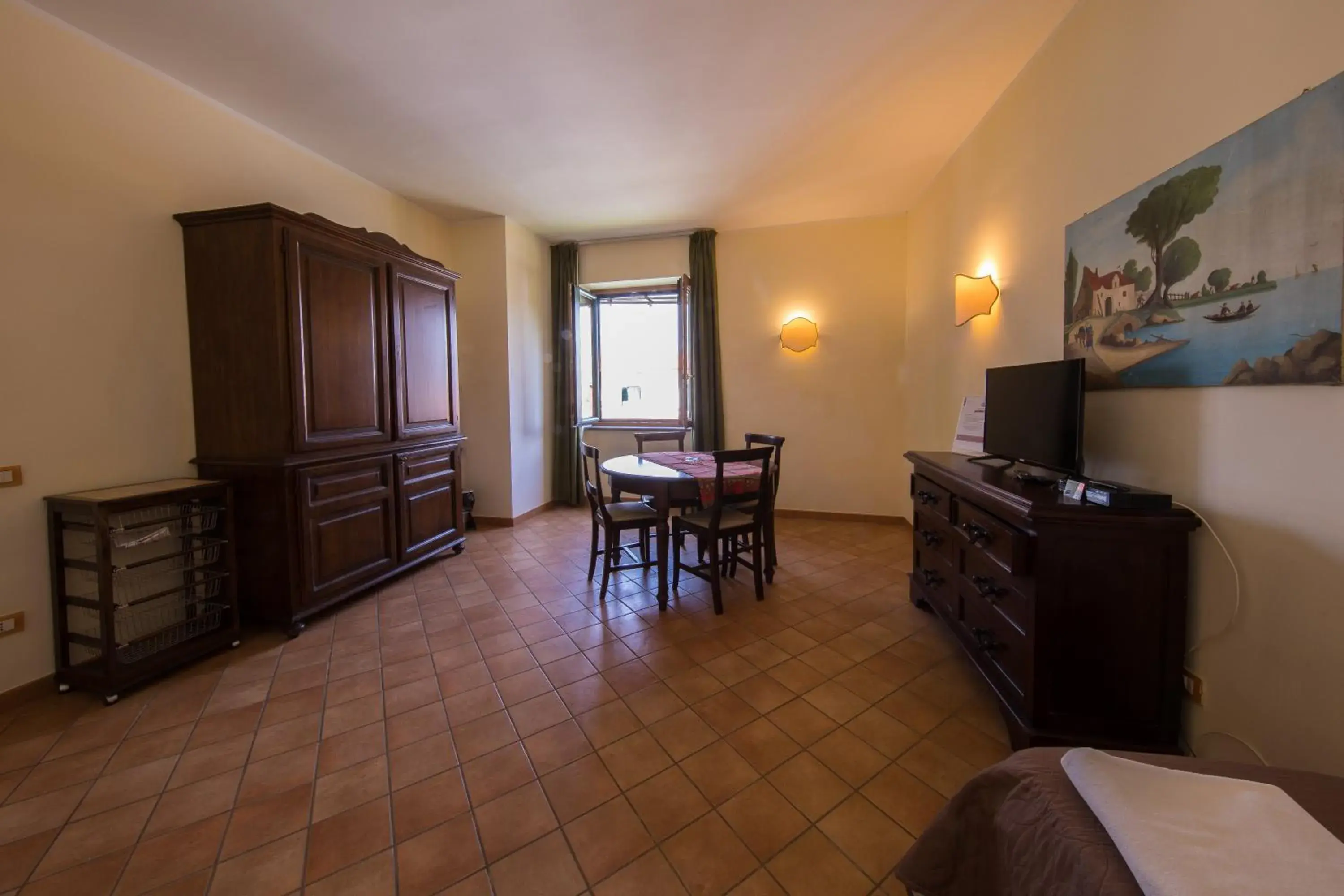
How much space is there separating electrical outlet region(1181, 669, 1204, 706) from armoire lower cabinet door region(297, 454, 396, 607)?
12.3 ft

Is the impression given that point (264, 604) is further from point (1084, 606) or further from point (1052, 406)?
point (1052, 406)

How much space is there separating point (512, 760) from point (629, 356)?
170 inches

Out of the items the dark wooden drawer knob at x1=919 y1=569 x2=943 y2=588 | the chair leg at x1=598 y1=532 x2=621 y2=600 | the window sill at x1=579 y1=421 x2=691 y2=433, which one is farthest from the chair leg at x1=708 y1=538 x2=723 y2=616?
the window sill at x1=579 y1=421 x2=691 y2=433

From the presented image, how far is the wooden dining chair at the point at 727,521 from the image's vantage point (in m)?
2.72

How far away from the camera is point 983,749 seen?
1688mm

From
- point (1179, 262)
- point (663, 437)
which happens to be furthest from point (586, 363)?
point (1179, 262)

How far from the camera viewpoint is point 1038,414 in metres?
1.94

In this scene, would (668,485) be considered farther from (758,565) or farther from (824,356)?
(824,356)

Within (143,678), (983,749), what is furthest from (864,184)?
(143,678)

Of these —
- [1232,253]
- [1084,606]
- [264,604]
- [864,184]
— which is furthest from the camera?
[864,184]

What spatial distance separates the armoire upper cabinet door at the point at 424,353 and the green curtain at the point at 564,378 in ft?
4.55

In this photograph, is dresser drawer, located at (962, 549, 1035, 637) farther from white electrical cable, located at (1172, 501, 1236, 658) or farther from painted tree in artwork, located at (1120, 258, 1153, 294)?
painted tree in artwork, located at (1120, 258, 1153, 294)

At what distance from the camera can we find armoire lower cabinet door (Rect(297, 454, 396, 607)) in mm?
2584

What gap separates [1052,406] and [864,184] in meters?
2.76
